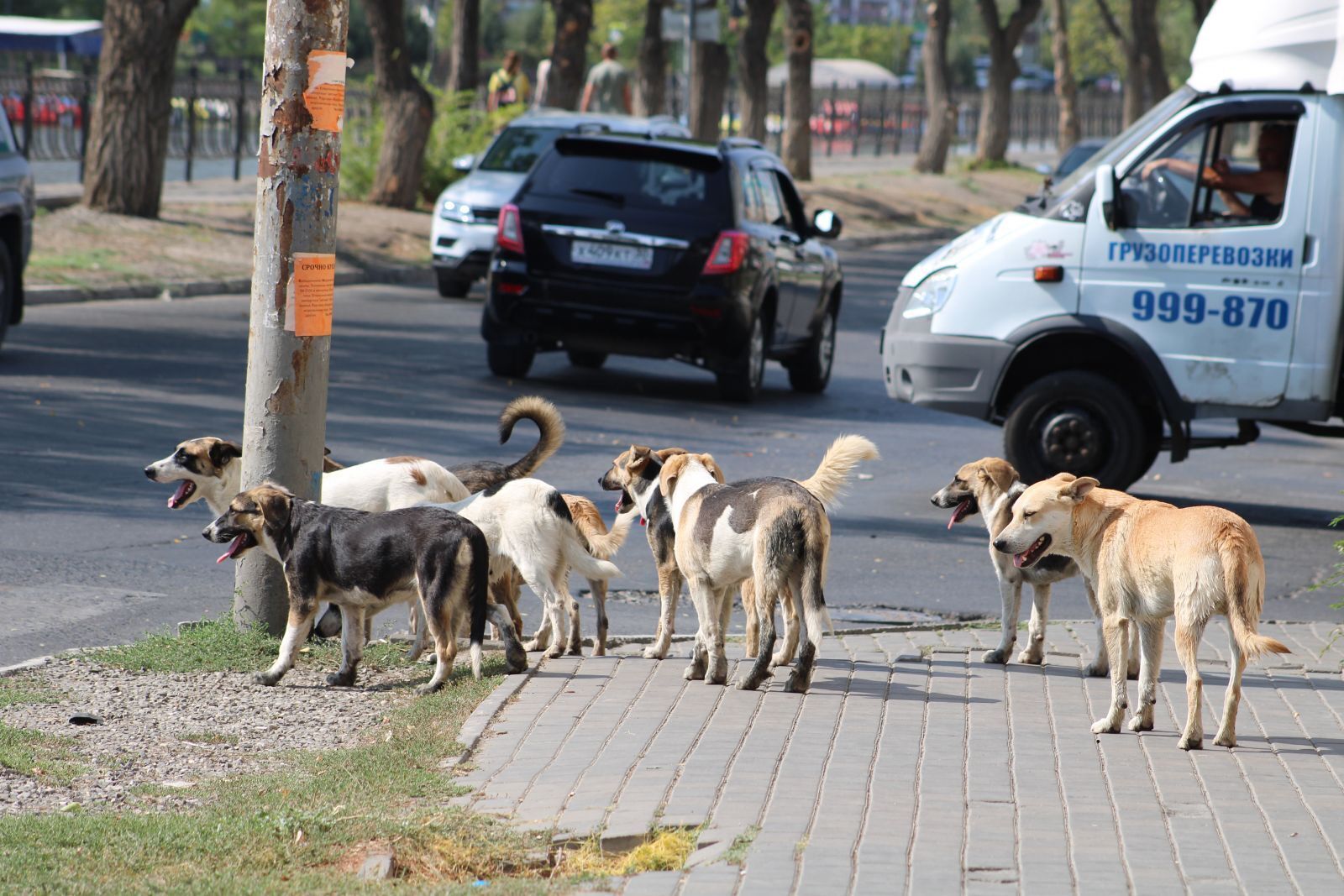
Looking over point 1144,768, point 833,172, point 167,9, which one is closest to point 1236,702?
point 1144,768

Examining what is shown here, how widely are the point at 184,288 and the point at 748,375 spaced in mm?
7672

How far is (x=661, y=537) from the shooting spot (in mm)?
7188

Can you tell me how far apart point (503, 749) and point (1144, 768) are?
2045mm

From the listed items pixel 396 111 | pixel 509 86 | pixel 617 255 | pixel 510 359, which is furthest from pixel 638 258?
pixel 509 86

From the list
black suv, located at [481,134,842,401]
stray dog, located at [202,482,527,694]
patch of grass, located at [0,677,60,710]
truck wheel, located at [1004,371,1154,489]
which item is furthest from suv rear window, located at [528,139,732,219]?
patch of grass, located at [0,677,60,710]

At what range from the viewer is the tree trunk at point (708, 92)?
3316cm

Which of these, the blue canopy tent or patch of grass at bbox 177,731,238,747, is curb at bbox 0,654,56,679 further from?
the blue canopy tent

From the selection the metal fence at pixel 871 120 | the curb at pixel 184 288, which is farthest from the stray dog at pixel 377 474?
the metal fence at pixel 871 120

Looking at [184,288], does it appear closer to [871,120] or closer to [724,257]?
[724,257]

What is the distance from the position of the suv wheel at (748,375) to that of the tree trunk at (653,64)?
18.1m

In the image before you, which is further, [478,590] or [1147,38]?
[1147,38]

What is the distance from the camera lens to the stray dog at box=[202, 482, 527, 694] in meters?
6.46

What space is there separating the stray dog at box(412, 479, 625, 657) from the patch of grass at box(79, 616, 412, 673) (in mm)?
612

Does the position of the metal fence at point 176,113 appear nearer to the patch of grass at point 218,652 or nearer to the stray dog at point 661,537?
the patch of grass at point 218,652
